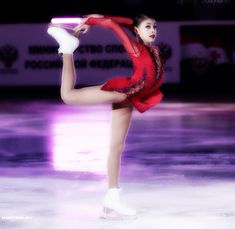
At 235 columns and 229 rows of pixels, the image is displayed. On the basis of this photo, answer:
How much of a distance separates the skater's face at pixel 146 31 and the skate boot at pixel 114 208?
1.07m

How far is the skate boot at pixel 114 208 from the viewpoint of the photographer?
5.51 meters

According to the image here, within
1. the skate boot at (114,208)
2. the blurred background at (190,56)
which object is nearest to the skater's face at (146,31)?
the skate boot at (114,208)

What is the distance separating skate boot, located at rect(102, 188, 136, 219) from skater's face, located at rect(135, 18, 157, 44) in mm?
1072

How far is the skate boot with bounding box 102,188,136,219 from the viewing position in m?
5.51

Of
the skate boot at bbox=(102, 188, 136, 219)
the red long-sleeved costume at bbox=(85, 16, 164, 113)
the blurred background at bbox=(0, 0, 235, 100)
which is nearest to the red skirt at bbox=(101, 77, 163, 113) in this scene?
the red long-sleeved costume at bbox=(85, 16, 164, 113)

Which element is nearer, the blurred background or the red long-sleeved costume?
the red long-sleeved costume

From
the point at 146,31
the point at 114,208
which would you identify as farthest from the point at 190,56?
the point at 114,208

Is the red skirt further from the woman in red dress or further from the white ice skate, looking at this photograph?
the white ice skate

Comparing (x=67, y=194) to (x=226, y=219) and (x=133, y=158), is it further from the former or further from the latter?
(x=133, y=158)

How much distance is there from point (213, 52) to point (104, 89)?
1535 centimetres

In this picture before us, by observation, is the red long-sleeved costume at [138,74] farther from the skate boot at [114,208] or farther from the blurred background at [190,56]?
the blurred background at [190,56]

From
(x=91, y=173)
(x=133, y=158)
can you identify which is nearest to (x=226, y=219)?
(x=91, y=173)

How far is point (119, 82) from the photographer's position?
538 cm

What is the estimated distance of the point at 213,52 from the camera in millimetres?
20422
